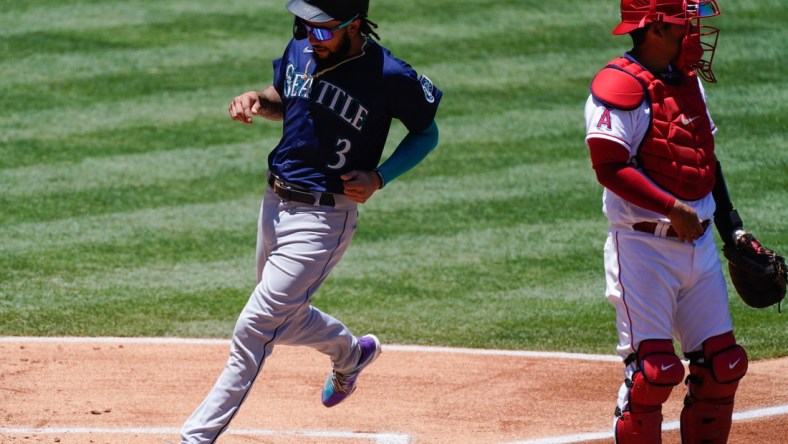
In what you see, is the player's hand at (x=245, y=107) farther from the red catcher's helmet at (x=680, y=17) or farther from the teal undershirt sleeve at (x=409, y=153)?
the red catcher's helmet at (x=680, y=17)

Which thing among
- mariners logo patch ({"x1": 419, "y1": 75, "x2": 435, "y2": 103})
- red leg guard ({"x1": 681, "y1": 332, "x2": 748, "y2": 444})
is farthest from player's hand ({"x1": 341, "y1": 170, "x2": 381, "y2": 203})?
red leg guard ({"x1": 681, "y1": 332, "x2": 748, "y2": 444})

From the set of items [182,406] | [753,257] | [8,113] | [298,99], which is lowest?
[8,113]

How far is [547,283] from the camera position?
8.47m

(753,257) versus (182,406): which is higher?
(753,257)

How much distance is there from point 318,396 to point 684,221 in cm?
244

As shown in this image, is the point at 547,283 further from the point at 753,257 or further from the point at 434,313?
the point at 753,257

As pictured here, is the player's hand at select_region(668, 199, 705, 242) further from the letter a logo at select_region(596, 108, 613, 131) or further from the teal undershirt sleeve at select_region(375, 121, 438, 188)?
the teal undershirt sleeve at select_region(375, 121, 438, 188)

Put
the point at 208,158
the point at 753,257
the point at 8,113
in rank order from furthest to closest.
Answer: the point at 8,113
the point at 208,158
the point at 753,257

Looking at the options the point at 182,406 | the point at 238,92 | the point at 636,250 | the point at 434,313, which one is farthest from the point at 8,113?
the point at 636,250

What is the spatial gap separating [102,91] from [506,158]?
13.0 feet

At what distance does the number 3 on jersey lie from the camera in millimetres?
5273

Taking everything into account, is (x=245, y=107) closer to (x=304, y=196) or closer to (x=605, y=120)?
(x=304, y=196)

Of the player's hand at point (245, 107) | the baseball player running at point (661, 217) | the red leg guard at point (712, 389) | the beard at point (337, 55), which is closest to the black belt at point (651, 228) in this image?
the baseball player running at point (661, 217)

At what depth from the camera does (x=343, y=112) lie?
5.24 m
